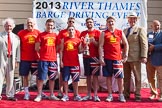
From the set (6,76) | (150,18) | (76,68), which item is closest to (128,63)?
(76,68)

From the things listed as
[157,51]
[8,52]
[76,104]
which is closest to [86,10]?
[157,51]

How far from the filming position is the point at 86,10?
8492 millimetres

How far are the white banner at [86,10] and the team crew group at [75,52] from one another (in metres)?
1.65

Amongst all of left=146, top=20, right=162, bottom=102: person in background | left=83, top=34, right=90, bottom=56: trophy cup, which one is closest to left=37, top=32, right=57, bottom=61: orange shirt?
left=83, top=34, right=90, bottom=56: trophy cup

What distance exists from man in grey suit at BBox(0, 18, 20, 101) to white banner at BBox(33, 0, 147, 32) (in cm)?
181

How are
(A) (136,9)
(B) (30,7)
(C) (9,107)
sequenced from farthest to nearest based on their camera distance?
(B) (30,7) < (A) (136,9) < (C) (9,107)

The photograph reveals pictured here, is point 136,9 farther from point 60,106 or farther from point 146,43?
point 60,106

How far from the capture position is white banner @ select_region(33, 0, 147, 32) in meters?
8.38

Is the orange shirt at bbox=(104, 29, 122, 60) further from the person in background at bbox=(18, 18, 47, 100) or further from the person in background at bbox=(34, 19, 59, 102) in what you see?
the person in background at bbox=(18, 18, 47, 100)

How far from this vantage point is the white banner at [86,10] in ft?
27.5

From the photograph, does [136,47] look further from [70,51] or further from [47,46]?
[47,46]

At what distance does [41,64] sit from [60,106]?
0.94 meters

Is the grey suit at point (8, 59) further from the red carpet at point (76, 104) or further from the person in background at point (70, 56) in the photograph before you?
the person in background at point (70, 56)

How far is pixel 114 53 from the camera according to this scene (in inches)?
257
